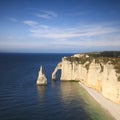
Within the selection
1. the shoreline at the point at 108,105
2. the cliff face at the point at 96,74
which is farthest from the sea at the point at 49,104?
A: the cliff face at the point at 96,74

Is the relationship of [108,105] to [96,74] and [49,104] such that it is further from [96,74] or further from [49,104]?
[96,74]

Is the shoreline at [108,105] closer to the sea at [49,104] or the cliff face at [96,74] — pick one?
the sea at [49,104]

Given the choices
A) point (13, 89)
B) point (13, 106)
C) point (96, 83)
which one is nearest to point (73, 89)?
point (96, 83)

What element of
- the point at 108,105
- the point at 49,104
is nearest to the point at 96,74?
the point at 108,105

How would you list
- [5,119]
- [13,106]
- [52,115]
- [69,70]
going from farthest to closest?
1. [69,70]
2. [13,106]
3. [52,115]
4. [5,119]

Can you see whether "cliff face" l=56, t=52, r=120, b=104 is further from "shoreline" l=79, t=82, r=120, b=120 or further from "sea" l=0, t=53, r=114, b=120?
"sea" l=0, t=53, r=114, b=120

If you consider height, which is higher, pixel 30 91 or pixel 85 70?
pixel 85 70

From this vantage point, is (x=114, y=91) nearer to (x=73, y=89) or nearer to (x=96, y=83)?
(x=96, y=83)

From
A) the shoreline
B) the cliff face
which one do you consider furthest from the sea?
the cliff face
